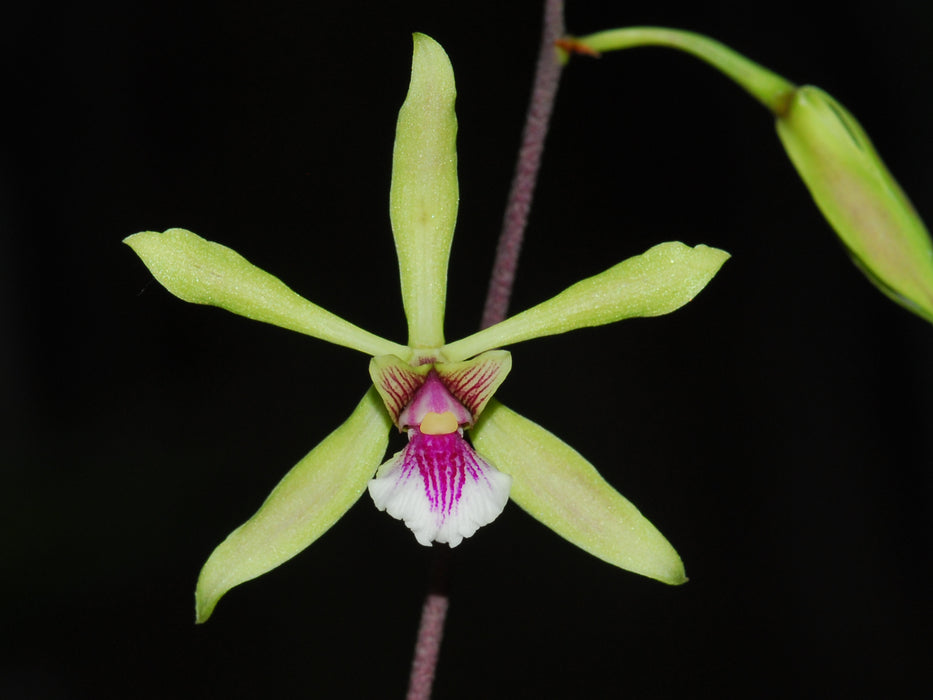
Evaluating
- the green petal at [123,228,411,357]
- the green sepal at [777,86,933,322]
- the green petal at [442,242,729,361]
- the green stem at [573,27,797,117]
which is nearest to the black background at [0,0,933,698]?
the green petal at [123,228,411,357]

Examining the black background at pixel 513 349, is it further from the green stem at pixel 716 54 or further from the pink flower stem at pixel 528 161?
the green stem at pixel 716 54

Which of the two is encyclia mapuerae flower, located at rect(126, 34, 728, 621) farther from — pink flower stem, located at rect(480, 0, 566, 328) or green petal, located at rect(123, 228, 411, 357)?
pink flower stem, located at rect(480, 0, 566, 328)

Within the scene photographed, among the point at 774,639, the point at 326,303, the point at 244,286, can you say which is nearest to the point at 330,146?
the point at 326,303

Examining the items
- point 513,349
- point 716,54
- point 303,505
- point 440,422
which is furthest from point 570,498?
point 513,349

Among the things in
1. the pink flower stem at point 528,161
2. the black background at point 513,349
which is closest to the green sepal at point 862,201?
the pink flower stem at point 528,161

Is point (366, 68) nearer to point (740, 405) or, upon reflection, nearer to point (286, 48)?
point (286, 48)

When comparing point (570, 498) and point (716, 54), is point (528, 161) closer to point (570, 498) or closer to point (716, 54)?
point (716, 54)
